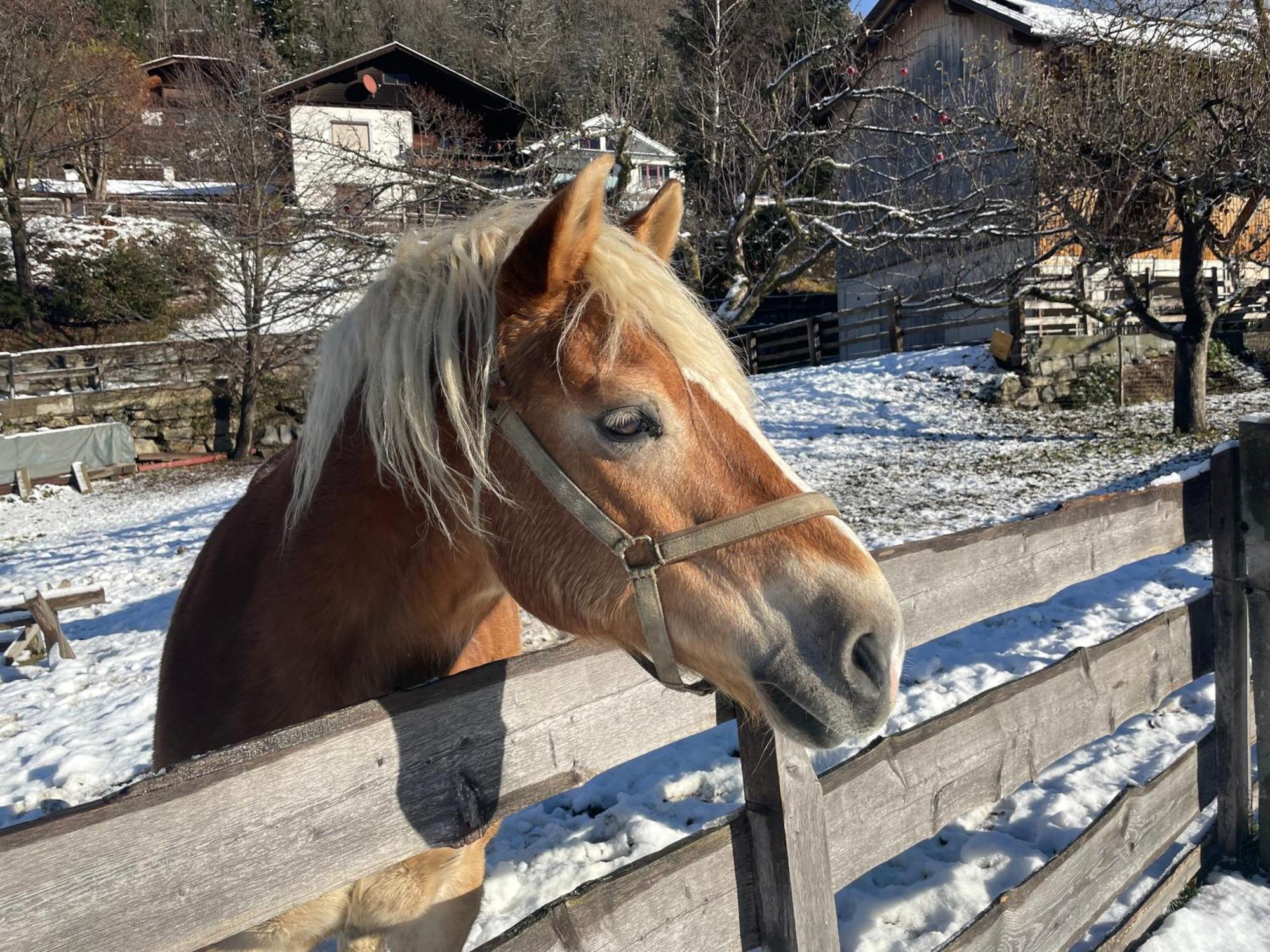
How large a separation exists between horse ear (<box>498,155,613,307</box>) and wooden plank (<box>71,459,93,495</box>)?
18.9m

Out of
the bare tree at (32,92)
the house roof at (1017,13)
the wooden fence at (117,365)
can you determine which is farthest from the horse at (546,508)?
the bare tree at (32,92)

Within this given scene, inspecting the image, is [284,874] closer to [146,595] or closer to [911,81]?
[146,595]

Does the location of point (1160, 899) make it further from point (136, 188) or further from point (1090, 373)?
point (136, 188)

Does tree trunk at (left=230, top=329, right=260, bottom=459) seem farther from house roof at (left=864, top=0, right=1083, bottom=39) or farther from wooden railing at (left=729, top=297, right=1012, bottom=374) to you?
Result: house roof at (left=864, top=0, right=1083, bottom=39)

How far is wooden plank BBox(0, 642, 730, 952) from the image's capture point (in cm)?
104

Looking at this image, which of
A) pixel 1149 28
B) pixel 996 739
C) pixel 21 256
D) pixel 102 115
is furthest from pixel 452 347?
pixel 102 115

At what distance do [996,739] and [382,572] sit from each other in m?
1.90

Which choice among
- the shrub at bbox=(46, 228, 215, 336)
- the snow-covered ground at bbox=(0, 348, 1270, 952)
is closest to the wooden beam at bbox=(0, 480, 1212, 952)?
the snow-covered ground at bbox=(0, 348, 1270, 952)

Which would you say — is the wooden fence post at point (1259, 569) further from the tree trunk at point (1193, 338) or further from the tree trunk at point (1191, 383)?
the tree trunk at point (1191, 383)

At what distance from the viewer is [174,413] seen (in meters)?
19.9

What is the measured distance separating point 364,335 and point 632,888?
1.24m

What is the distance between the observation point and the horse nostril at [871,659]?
1.30 metres

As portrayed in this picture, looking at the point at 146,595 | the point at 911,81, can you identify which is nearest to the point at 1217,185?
the point at 911,81

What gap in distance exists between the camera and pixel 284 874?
4.11 feet
